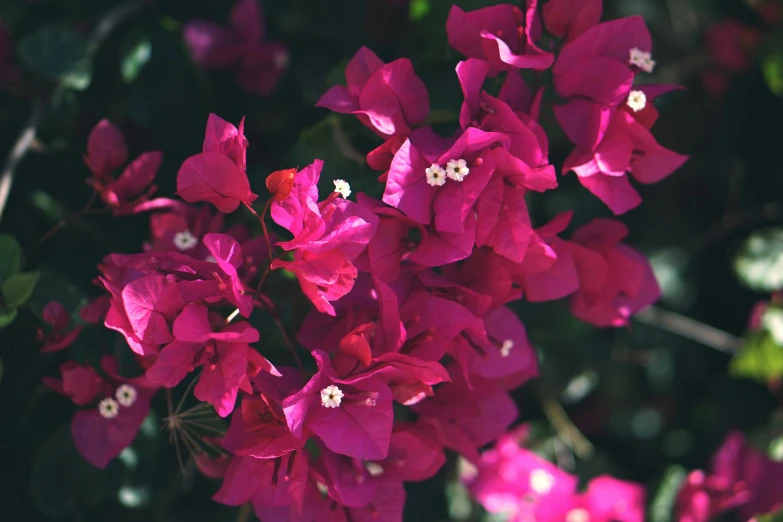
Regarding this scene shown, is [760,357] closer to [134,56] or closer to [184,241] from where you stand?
[184,241]

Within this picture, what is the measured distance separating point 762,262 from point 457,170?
86 cm

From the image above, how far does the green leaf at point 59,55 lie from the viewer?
1021 millimetres

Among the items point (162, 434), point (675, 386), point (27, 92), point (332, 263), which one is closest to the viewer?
point (332, 263)

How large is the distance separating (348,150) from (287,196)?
0.26 m

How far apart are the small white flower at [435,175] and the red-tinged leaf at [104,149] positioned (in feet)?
1.33

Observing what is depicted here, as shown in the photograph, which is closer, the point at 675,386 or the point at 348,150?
the point at 348,150

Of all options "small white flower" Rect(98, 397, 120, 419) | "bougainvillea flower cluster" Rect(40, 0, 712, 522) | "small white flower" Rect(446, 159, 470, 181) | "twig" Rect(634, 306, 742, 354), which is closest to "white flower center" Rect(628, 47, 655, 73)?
"bougainvillea flower cluster" Rect(40, 0, 712, 522)

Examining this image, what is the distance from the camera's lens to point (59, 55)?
1.03m

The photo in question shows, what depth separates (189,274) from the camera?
761 millimetres

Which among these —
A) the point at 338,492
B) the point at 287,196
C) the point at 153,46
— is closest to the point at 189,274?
the point at 287,196

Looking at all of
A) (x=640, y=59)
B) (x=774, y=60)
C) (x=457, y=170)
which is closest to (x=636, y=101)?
(x=640, y=59)

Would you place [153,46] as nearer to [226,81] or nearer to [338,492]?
[226,81]

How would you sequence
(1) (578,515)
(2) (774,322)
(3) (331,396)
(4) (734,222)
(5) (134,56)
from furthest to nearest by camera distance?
(4) (734,222), (2) (774,322), (1) (578,515), (5) (134,56), (3) (331,396)

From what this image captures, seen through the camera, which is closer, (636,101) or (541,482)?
(636,101)
